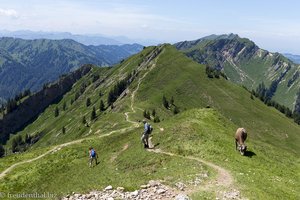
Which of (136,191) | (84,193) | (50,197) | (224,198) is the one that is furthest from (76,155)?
(224,198)

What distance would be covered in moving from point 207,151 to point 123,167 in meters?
11.3

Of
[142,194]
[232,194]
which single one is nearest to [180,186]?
[142,194]

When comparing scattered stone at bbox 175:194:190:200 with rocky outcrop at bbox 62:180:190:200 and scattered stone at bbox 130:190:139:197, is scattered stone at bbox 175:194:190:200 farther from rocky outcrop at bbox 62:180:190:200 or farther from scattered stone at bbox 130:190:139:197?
scattered stone at bbox 130:190:139:197

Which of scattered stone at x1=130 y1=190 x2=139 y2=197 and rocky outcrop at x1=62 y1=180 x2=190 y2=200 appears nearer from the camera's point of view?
rocky outcrop at x1=62 y1=180 x2=190 y2=200

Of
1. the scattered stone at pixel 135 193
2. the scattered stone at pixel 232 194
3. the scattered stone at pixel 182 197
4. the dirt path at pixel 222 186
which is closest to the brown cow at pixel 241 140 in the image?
the dirt path at pixel 222 186

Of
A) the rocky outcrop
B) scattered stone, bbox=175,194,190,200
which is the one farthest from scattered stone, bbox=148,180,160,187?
scattered stone, bbox=175,194,190,200

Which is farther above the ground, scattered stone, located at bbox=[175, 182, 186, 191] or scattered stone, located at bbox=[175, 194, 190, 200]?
scattered stone, located at bbox=[175, 194, 190, 200]

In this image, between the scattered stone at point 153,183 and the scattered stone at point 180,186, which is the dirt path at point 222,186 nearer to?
the scattered stone at point 180,186

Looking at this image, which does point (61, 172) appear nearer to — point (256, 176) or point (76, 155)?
point (76, 155)

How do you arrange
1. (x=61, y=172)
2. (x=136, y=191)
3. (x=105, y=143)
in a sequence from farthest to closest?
1. (x=105, y=143)
2. (x=61, y=172)
3. (x=136, y=191)

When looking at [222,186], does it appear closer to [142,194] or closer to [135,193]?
[142,194]

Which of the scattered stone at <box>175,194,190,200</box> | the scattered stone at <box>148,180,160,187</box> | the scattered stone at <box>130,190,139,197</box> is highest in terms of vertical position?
the scattered stone at <box>175,194,190,200</box>

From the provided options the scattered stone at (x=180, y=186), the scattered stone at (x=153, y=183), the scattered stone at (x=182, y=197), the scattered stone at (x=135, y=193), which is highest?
the scattered stone at (x=182, y=197)

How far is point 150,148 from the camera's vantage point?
174ft
